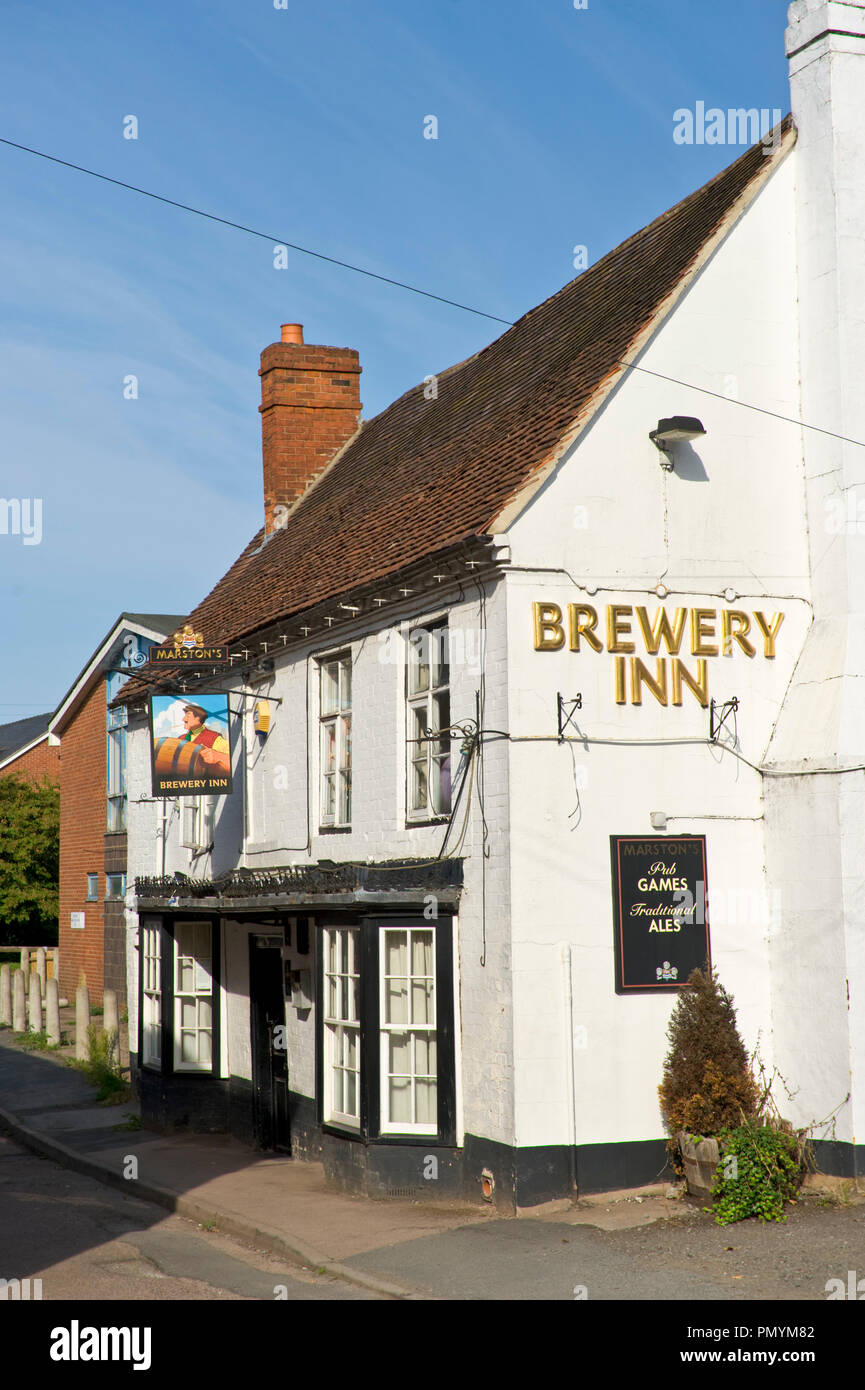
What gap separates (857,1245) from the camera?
956cm

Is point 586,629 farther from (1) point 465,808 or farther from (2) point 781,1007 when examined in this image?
(2) point 781,1007

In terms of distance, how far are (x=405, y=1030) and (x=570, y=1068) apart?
69.4 inches

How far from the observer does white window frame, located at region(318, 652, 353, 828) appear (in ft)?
47.7

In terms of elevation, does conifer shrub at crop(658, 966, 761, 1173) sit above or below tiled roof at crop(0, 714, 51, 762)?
below

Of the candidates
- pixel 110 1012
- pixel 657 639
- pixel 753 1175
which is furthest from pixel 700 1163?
Answer: pixel 110 1012

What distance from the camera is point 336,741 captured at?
14.7 m

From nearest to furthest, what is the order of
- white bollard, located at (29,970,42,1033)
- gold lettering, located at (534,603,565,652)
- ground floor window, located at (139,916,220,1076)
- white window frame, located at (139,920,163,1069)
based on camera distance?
gold lettering, located at (534,603,565,652) → ground floor window, located at (139,916,220,1076) → white window frame, located at (139,920,163,1069) → white bollard, located at (29,970,42,1033)

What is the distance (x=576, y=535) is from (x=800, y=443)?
8.57 ft

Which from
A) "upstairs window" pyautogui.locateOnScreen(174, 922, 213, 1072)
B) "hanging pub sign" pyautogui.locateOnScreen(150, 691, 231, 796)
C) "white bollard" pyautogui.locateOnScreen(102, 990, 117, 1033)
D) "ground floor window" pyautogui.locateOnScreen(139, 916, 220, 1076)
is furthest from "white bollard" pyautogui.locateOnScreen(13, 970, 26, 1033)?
"hanging pub sign" pyautogui.locateOnScreen(150, 691, 231, 796)

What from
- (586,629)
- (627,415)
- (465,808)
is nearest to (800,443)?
(627,415)

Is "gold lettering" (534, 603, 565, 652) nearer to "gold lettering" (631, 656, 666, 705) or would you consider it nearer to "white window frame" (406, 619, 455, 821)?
"gold lettering" (631, 656, 666, 705)

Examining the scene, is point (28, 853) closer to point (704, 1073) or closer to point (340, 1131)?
point (340, 1131)

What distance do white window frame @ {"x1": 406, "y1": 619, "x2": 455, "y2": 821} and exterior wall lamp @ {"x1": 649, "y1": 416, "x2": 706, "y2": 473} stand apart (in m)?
2.43

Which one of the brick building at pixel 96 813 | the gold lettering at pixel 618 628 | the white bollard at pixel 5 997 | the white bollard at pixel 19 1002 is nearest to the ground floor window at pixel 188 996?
the brick building at pixel 96 813
